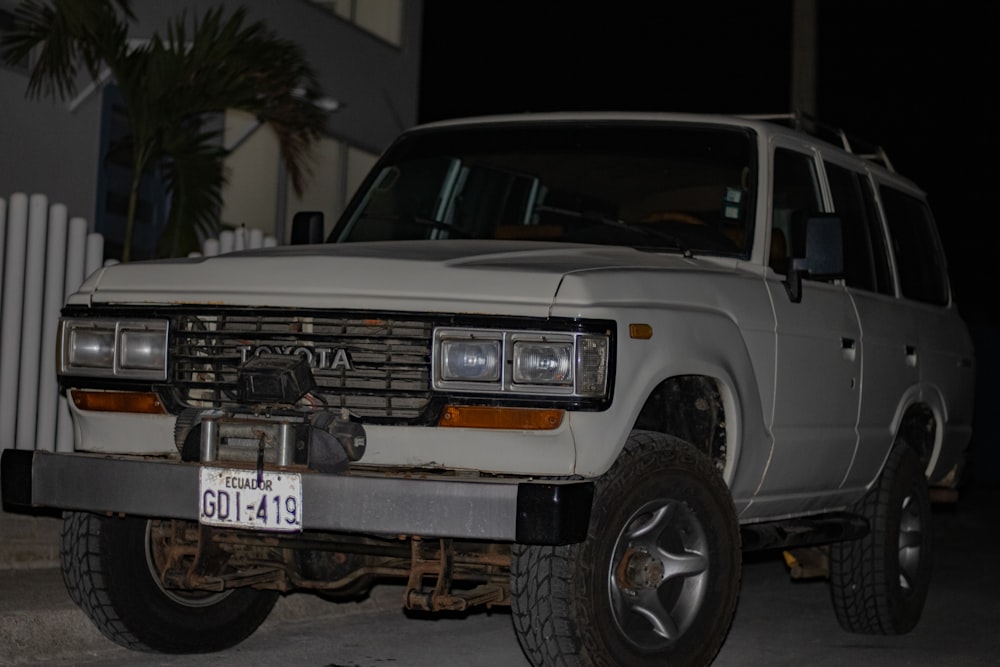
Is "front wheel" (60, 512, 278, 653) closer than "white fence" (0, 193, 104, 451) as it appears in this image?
Yes

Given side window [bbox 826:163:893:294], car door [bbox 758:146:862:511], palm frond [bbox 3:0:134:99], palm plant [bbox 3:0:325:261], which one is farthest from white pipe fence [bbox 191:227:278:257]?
car door [bbox 758:146:862:511]

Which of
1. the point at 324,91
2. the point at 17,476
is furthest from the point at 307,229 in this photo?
the point at 324,91

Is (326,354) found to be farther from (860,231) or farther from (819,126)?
(819,126)

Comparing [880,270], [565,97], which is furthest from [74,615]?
[565,97]

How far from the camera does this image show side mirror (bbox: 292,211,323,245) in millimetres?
7062

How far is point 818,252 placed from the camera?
21.0 feet

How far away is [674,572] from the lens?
542 cm

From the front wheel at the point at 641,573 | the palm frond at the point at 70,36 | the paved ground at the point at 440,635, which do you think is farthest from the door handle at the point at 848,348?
the palm frond at the point at 70,36

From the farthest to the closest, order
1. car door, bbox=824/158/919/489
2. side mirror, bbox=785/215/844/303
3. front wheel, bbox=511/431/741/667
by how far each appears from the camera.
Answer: car door, bbox=824/158/919/489 → side mirror, bbox=785/215/844/303 → front wheel, bbox=511/431/741/667

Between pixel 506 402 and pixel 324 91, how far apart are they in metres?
11.6

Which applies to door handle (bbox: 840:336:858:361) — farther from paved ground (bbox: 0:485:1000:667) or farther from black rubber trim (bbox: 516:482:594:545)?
black rubber trim (bbox: 516:482:594:545)

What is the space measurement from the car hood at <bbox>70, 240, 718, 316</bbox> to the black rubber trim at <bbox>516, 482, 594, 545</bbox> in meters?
0.56

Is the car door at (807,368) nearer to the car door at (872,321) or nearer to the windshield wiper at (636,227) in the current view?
the car door at (872,321)

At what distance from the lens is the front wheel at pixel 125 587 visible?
583cm
